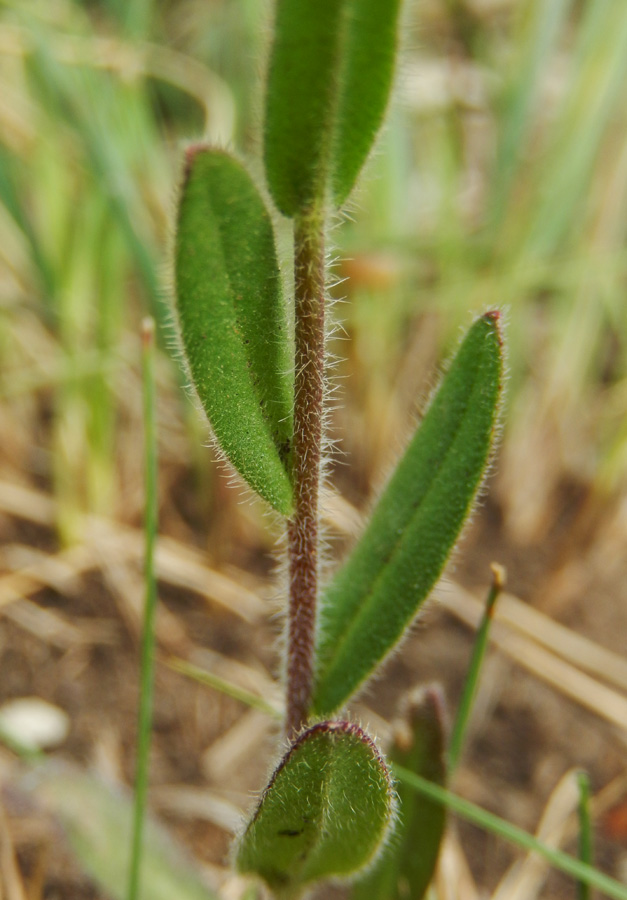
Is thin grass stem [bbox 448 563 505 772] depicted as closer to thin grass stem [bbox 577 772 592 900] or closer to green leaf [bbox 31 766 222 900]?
thin grass stem [bbox 577 772 592 900]

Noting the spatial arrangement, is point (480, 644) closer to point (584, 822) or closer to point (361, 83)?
point (584, 822)

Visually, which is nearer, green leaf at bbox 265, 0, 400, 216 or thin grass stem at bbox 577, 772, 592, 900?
green leaf at bbox 265, 0, 400, 216

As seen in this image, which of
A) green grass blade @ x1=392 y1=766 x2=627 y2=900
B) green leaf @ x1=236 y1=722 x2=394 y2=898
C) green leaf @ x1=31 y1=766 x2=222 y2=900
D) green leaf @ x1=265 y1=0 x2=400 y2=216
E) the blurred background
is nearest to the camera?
green leaf @ x1=265 y1=0 x2=400 y2=216


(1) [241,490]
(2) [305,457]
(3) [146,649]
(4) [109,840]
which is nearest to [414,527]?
(2) [305,457]

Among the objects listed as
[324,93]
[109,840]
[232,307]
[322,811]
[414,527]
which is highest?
[324,93]

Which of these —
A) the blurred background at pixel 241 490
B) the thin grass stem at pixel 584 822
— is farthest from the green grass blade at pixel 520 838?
the blurred background at pixel 241 490

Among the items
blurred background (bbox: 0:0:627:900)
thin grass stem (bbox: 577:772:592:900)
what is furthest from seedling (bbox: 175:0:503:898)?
blurred background (bbox: 0:0:627:900)

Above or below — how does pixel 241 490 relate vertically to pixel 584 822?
below
